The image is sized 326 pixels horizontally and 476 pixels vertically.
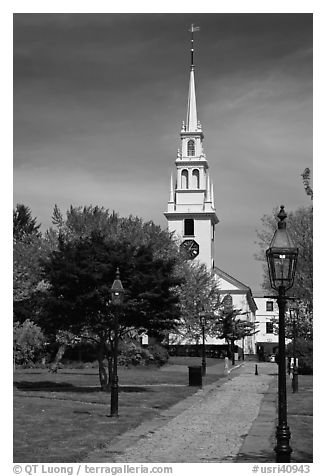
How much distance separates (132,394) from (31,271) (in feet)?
53.6

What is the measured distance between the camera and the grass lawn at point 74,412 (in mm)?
13682

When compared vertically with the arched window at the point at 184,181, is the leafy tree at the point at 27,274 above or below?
below

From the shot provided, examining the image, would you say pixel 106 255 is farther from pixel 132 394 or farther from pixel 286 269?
pixel 286 269

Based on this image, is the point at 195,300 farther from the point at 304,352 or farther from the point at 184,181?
A: the point at 184,181

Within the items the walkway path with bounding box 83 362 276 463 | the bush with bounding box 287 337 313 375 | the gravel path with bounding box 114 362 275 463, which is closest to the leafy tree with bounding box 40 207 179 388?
the walkway path with bounding box 83 362 276 463

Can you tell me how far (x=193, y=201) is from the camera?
82812 millimetres

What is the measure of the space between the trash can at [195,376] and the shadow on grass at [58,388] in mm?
2464

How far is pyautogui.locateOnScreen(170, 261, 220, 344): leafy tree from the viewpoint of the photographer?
5778cm

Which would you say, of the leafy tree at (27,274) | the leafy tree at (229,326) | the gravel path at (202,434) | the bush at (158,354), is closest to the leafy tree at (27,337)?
the leafy tree at (27,274)

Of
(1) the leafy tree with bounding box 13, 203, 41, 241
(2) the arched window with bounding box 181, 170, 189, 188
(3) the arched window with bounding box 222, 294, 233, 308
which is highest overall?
(2) the arched window with bounding box 181, 170, 189, 188

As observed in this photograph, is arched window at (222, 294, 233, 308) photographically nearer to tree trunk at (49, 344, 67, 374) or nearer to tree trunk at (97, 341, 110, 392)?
tree trunk at (49, 344, 67, 374)

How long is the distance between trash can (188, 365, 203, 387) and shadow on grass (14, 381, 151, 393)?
8.09ft

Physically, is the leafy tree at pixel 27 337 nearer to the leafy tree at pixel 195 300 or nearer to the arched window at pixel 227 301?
the leafy tree at pixel 195 300

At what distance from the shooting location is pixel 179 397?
26.7 metres
